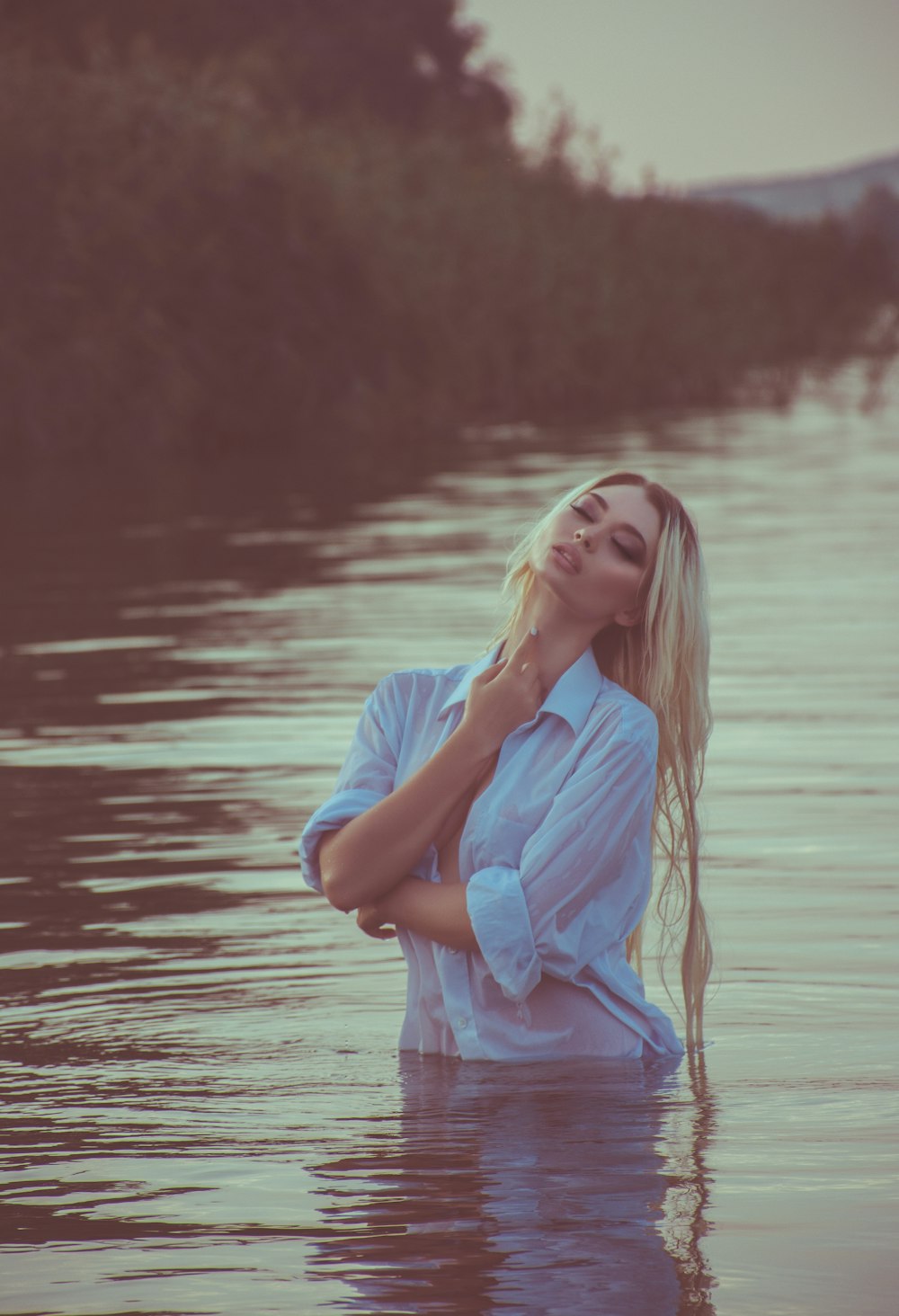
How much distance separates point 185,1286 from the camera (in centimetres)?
335

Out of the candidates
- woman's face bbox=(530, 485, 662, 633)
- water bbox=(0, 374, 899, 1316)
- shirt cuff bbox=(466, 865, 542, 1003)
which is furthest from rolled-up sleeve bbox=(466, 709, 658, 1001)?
water bbox=(0, 374, 899, 1316)

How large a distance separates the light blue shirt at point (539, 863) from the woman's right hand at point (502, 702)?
38 millimetres

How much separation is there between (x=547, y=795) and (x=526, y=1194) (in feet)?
1.98

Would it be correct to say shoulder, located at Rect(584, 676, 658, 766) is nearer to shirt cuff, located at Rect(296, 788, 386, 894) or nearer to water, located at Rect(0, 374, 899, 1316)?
shirt cuff, located at Rect(296, 788, 386, 894)

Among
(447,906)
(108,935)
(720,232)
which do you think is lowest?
(108,935)

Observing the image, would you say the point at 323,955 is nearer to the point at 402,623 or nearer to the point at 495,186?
the point at 402,623

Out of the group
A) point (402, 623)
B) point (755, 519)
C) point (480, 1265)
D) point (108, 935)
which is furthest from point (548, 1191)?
point (755, 519)

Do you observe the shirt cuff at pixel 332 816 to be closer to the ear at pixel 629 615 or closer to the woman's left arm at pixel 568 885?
the woman's left arm at pixel 568 885

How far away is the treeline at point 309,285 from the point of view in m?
24.5

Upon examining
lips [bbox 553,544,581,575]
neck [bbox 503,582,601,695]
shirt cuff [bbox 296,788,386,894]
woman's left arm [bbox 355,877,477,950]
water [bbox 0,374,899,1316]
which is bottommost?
water [bbox 0,374,899,1316]

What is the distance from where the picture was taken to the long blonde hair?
3902 mm

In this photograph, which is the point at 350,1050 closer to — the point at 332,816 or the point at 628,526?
the point at 332,816

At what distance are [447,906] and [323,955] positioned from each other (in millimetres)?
1826

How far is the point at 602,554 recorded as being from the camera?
12.8 ft
